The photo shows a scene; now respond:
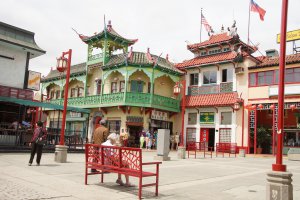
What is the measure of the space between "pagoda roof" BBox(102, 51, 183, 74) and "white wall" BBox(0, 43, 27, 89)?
→ 934cm

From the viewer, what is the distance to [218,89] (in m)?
28.0

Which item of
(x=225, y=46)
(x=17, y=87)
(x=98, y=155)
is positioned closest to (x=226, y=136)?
(x=225, y=46)

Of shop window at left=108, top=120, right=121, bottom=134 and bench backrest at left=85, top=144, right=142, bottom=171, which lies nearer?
bench backrest at left=85, top=144, right=142, bottom=171

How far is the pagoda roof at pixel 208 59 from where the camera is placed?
2739 centimetres

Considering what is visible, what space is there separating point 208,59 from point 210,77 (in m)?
1.78

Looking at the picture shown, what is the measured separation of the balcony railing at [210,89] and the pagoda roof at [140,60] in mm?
2259

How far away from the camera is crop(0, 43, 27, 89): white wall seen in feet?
69.2

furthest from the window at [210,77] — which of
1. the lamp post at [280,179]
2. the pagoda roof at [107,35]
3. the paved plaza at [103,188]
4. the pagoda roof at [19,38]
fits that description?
the lamp post at [280,179]

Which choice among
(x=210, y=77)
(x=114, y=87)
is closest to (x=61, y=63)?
(x=114, y=87)

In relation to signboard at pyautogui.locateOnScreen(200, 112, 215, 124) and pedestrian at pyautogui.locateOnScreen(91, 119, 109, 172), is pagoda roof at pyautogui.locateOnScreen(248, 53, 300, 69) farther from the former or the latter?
pedestrian at pyautogui.locateOnScreen(91, 119, 109, 172)

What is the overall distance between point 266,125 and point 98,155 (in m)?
23.3

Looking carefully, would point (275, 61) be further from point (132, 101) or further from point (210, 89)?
point (132, 101)

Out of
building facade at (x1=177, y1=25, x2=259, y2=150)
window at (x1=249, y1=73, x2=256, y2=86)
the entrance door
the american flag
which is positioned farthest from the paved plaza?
the american flag

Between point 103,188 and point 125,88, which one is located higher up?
point 125,88
